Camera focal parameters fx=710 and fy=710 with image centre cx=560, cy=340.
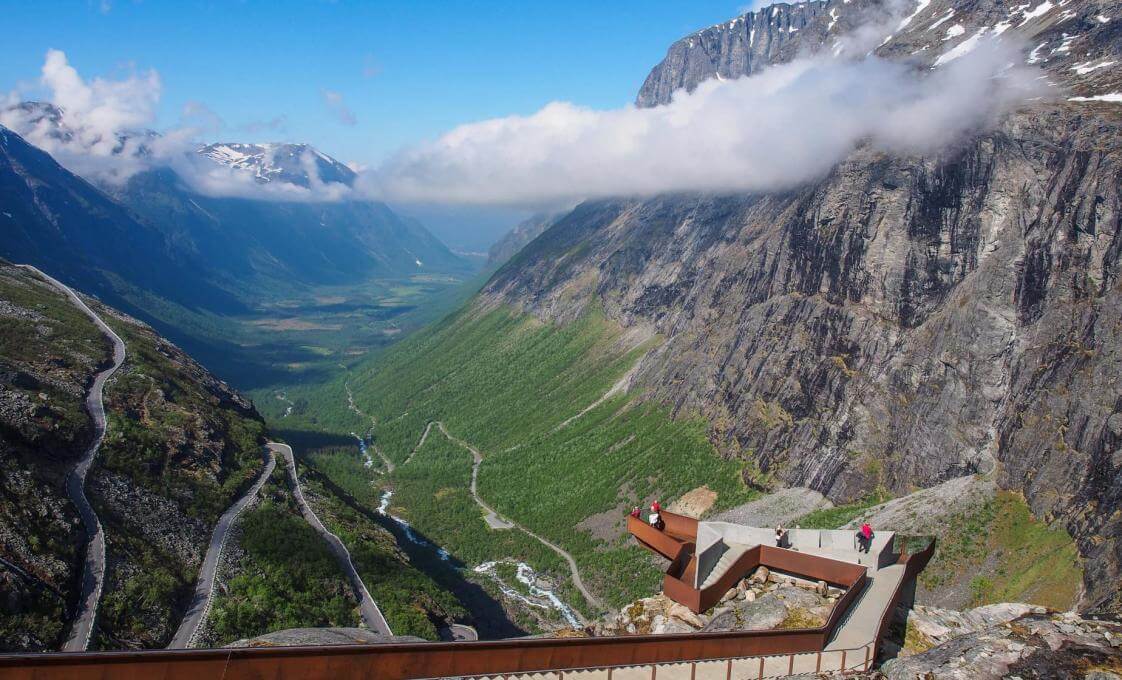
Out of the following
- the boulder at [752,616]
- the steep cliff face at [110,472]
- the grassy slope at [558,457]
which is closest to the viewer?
the boulder at [752,616]

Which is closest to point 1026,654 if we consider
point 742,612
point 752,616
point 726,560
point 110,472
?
point 752,616

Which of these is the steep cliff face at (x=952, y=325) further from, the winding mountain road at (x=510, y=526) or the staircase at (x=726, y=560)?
the winding mountain road at (x=510, y=526)

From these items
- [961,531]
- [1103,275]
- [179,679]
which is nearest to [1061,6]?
[1103,275]

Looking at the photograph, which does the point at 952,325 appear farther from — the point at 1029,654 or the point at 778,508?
the point at 1029,654

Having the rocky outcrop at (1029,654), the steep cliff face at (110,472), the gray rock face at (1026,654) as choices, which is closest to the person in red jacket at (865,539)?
the rocky outcrop at (1029,654)

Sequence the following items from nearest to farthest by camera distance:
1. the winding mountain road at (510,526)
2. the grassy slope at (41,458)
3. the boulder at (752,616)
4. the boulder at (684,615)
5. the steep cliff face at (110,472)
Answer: the boulder at (752,616) < the boulder at (684,615) < the grassy slope at (41,458) < the steep cliff face at (110,472) < the winding mountain road at (510,526)

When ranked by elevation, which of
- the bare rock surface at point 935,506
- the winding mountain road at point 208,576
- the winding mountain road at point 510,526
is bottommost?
the winding mountain road at point 510,526

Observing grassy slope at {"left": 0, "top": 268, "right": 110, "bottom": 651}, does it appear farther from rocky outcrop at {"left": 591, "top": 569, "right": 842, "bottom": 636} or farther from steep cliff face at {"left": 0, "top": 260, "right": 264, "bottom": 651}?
rocky outcrop at {"left": 591, "top": 569, "right": 842, "bottom": 636}
